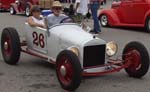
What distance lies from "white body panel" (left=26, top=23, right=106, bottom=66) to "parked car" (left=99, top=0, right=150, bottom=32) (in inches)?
265

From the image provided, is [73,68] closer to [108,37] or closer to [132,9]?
[108,37]

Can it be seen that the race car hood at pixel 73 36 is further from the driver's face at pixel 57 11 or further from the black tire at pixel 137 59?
the black tire at pixel 137 59

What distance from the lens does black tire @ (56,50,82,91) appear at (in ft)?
19.7

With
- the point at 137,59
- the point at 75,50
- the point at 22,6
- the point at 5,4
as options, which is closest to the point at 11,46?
the point at 75,50

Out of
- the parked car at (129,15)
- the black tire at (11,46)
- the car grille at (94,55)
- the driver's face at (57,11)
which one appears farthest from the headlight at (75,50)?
the parked car at (129,15)

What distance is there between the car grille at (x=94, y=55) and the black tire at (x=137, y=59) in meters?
0.46

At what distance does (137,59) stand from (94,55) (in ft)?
2.43

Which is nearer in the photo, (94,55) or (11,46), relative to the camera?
(94,55)

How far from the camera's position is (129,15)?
1470 cm

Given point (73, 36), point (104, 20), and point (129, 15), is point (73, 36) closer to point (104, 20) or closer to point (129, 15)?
point (129, 15)

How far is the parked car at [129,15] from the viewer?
1399 cm

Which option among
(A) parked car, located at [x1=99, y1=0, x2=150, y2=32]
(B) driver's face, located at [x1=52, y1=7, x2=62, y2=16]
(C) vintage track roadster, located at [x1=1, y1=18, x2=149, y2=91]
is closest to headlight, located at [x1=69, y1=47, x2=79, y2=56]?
(C) vintage track roadster, located at [x1=1, y1=18, x2=149, y2=91]

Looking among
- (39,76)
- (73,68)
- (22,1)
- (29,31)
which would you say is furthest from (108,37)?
(22,1)

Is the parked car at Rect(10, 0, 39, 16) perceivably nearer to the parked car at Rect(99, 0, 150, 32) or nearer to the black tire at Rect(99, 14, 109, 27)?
the black tire at Rect(99, 14, 109, 27)
